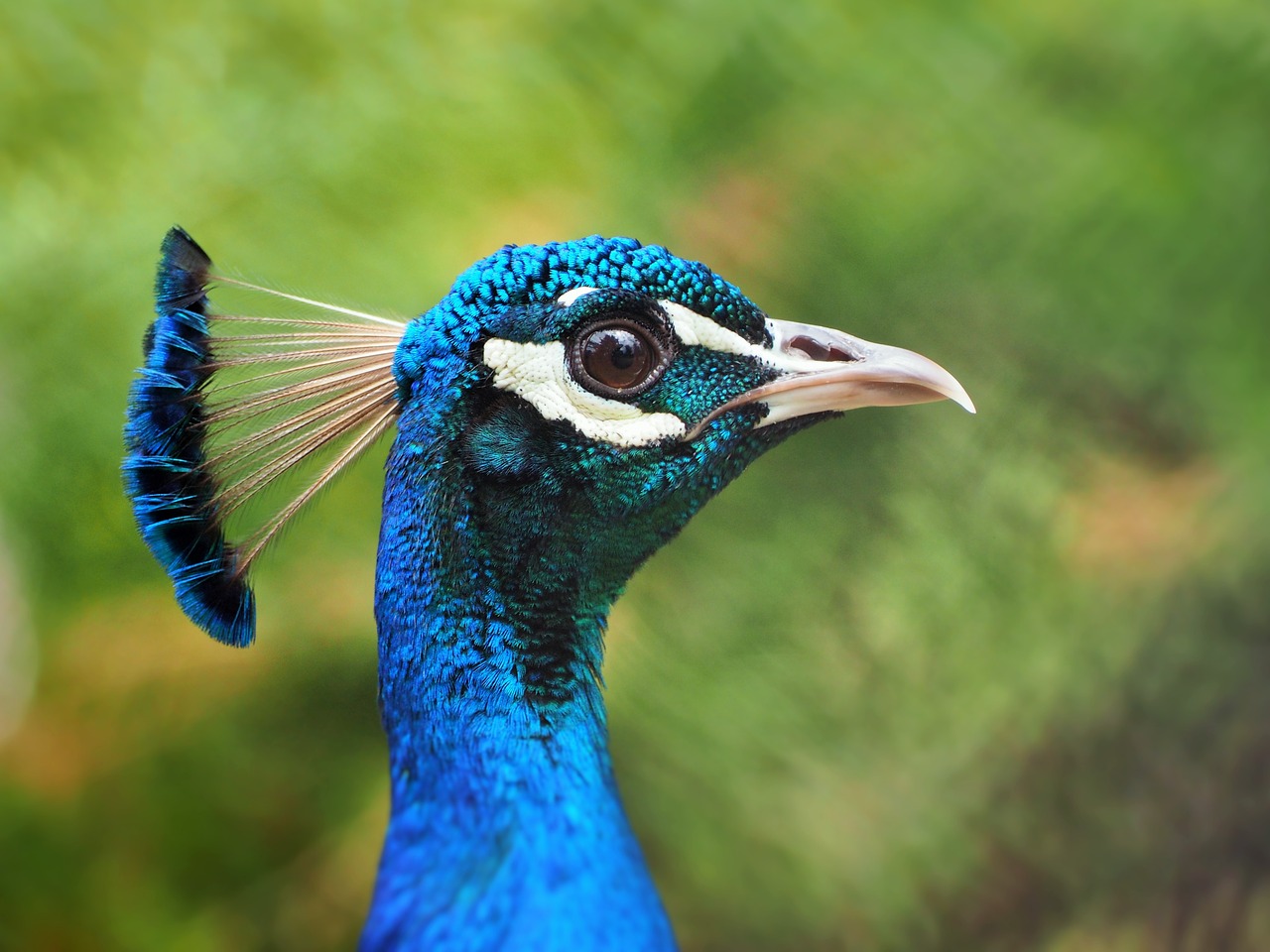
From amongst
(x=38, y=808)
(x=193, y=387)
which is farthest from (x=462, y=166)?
(x=38, y=808)

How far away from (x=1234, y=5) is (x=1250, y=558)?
3.27 ft

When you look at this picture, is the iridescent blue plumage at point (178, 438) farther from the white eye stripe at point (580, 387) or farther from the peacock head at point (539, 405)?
the white eye stripe at point (580, 387)

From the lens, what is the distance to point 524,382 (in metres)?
0.93

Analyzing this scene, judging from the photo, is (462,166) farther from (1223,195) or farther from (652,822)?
(1223,195)

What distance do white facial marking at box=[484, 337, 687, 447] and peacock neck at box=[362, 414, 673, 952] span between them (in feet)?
0.33

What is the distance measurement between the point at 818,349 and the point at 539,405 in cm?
26

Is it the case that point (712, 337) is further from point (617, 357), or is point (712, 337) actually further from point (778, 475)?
point (778, 475)

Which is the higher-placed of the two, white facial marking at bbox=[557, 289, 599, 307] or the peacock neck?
white facial marking at bbox=[557, 289, 599, 307]

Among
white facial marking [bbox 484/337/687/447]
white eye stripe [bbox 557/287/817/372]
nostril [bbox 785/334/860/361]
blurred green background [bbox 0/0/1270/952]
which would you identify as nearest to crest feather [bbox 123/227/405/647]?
white facial marking [bbox 484/337/687/447]

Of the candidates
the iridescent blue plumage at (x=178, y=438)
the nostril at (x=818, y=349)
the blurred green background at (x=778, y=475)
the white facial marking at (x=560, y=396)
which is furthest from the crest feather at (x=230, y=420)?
the blurred green background at (x=778, y=475)

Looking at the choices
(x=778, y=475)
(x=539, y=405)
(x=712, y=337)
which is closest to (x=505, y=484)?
(x=539, y=405)

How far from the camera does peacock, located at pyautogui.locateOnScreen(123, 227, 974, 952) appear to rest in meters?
0.93

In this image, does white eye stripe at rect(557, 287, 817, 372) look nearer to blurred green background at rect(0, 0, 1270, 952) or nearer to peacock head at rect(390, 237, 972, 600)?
peacock head at rect(390, 237, 972, 600)

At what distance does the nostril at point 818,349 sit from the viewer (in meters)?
0.97
